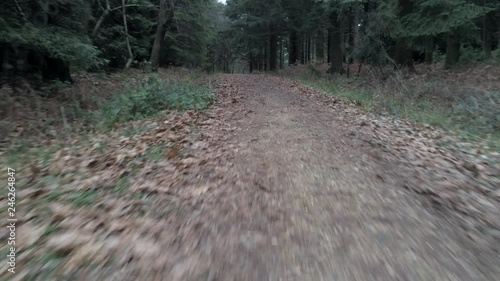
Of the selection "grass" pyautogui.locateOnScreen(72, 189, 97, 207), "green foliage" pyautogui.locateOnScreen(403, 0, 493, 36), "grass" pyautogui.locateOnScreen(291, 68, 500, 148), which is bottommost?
"grass" pyautogui.locateOnScreen(72, 189, 97, 207)

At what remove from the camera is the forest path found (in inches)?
115

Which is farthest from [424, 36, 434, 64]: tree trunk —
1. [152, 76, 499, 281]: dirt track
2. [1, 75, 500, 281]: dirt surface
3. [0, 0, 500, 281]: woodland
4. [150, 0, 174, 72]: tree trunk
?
[152, 76, 499, 281]: dirt track

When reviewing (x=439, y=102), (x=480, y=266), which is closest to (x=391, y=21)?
(x=439, y=102)

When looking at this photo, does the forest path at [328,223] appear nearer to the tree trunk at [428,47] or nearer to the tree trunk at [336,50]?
the tree trunk at [336,50]

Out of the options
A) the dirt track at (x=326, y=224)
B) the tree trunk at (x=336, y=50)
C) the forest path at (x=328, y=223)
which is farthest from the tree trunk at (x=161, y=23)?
the dirt track at (x=326, y=224)

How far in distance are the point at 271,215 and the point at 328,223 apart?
0.63 m

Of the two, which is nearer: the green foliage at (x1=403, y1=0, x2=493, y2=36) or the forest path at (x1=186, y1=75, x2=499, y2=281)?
the forest path at (x1=186, y1=75, x2=499, y2=281)

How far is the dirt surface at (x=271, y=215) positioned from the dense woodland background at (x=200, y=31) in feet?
21.7

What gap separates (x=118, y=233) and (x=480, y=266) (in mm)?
3246

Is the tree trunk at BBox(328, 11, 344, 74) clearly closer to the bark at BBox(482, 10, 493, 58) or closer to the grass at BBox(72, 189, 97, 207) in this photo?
the bark at BBox(482, 10, 493, 58)

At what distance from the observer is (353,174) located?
5.21 meters

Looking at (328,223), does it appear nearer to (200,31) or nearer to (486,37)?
(486,37)

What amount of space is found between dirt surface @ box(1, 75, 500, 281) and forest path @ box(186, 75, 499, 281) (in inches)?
0.6

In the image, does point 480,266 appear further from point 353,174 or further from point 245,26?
point 245,26
